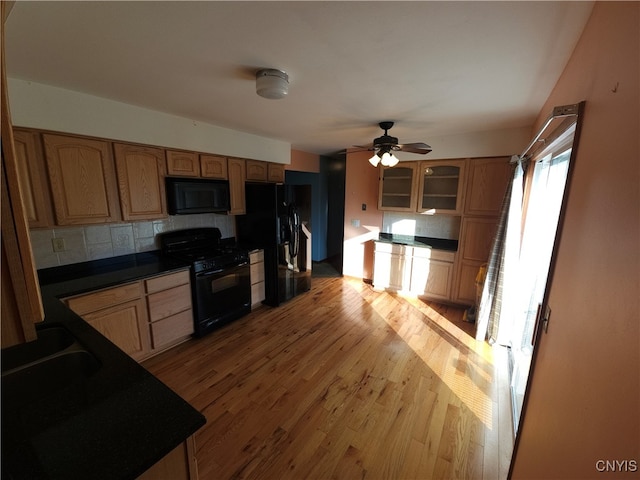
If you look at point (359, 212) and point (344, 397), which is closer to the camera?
point (344, 397)

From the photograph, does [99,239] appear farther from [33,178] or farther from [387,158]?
[387,158]

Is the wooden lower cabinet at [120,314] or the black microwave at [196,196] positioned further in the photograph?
the black microwave at [196,196]

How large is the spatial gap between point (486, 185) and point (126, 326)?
4.12 metres

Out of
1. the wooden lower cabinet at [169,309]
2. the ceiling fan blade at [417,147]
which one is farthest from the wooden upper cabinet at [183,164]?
the ceiling fan blade at [417,147]

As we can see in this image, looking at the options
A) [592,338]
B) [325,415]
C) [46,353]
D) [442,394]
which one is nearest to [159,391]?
[46,353]

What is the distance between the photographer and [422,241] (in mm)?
4027

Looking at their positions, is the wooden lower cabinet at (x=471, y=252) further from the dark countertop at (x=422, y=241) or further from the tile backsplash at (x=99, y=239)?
the tile backsplash at (x=99, y=239)

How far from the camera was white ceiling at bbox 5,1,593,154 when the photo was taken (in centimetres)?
115

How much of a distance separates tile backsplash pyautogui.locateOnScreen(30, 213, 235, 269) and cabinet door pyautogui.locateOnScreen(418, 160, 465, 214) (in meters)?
3.06

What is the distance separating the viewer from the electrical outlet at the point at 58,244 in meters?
2.27

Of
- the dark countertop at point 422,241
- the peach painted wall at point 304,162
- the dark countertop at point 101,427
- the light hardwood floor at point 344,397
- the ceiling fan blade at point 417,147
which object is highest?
the peach painted wall at point 304,162

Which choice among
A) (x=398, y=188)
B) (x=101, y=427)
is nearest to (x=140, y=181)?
(x=101, y=427)

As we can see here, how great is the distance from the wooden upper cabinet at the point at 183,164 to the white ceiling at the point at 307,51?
19.6 inches

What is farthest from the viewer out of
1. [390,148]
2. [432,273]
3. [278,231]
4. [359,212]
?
[359,212]
